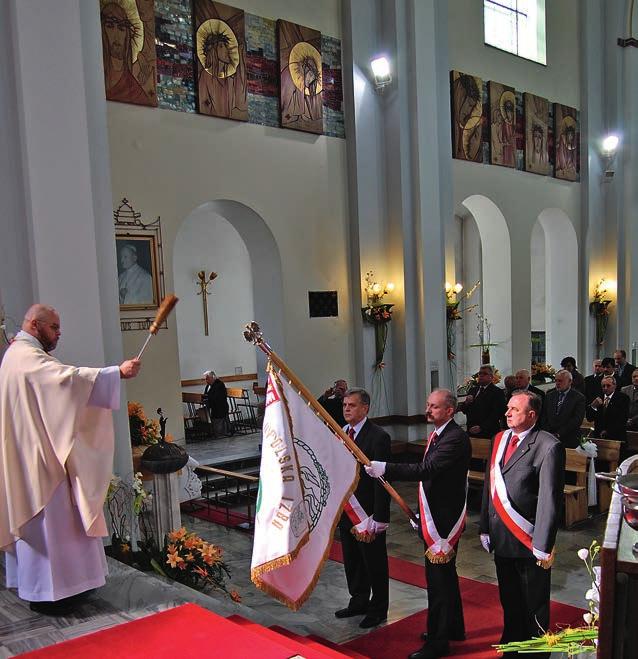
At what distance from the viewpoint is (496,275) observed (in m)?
15.6

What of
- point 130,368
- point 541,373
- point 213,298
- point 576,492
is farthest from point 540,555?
point 541,373

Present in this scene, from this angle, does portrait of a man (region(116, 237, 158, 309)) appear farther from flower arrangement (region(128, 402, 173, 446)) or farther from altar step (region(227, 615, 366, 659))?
altar step (region(227, 615, 366, 659))

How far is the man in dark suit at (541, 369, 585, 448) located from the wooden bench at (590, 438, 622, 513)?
0.42 metres

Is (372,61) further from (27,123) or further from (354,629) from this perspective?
(354,629)

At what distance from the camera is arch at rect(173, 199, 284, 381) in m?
11.0

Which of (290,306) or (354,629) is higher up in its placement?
(290,306)

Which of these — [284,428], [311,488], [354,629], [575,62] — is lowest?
[354,629]

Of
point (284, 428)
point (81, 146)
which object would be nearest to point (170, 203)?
point (81, 146)

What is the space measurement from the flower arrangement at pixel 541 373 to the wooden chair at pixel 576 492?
7.67 meters

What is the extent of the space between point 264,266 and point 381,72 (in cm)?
379

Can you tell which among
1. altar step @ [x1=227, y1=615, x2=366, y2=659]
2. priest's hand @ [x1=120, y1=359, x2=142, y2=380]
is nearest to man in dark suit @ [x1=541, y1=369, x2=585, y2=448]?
altar step @ [x1=227, y1=615, x2=366, y2=659]

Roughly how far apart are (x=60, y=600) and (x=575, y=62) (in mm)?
16720

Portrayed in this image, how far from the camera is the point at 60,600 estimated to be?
4156 mm

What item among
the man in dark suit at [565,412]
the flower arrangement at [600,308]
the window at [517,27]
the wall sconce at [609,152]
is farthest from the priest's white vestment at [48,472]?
the wall sconce at [609,152]
